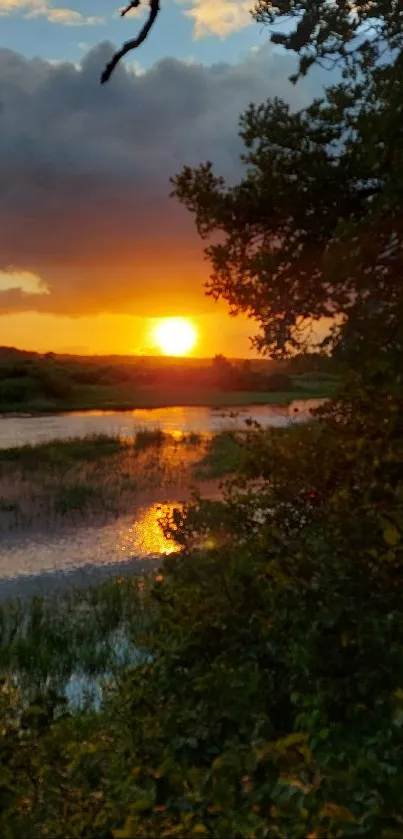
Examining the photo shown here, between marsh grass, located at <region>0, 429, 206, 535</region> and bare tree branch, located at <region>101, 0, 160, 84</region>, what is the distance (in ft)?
55.7

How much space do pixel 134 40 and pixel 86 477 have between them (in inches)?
992

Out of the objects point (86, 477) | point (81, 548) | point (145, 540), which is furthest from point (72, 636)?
point (86, 477)

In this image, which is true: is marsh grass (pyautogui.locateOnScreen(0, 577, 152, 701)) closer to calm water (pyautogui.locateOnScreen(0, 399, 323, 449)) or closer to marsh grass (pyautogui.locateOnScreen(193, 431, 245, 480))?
marsh grass (pyautogui.locateOnScreen(193, 431, 245, 480))

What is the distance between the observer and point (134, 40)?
290 inches

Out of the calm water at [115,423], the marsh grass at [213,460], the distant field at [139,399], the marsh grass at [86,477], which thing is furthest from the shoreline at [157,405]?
the marsh grass at [86,477]

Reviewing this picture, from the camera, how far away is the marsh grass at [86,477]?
25.1m

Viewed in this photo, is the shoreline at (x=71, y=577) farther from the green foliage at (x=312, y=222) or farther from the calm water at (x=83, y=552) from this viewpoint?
the green foliage at (x=312, y=222)

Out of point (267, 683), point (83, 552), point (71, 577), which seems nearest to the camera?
point (267, 683)

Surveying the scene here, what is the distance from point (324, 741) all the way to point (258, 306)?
4.86 meters

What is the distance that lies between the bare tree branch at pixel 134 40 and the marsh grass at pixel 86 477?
55.7 feet

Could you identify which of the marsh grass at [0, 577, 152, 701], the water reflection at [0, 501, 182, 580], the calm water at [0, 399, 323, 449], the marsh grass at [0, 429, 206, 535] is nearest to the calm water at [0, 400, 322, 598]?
the water reflection at [0, 501, 182, 580]

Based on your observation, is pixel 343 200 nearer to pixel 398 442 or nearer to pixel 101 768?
pixel 398 442

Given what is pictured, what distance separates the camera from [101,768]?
19.4 ft

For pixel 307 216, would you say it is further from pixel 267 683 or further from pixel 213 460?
pixel 213 460
